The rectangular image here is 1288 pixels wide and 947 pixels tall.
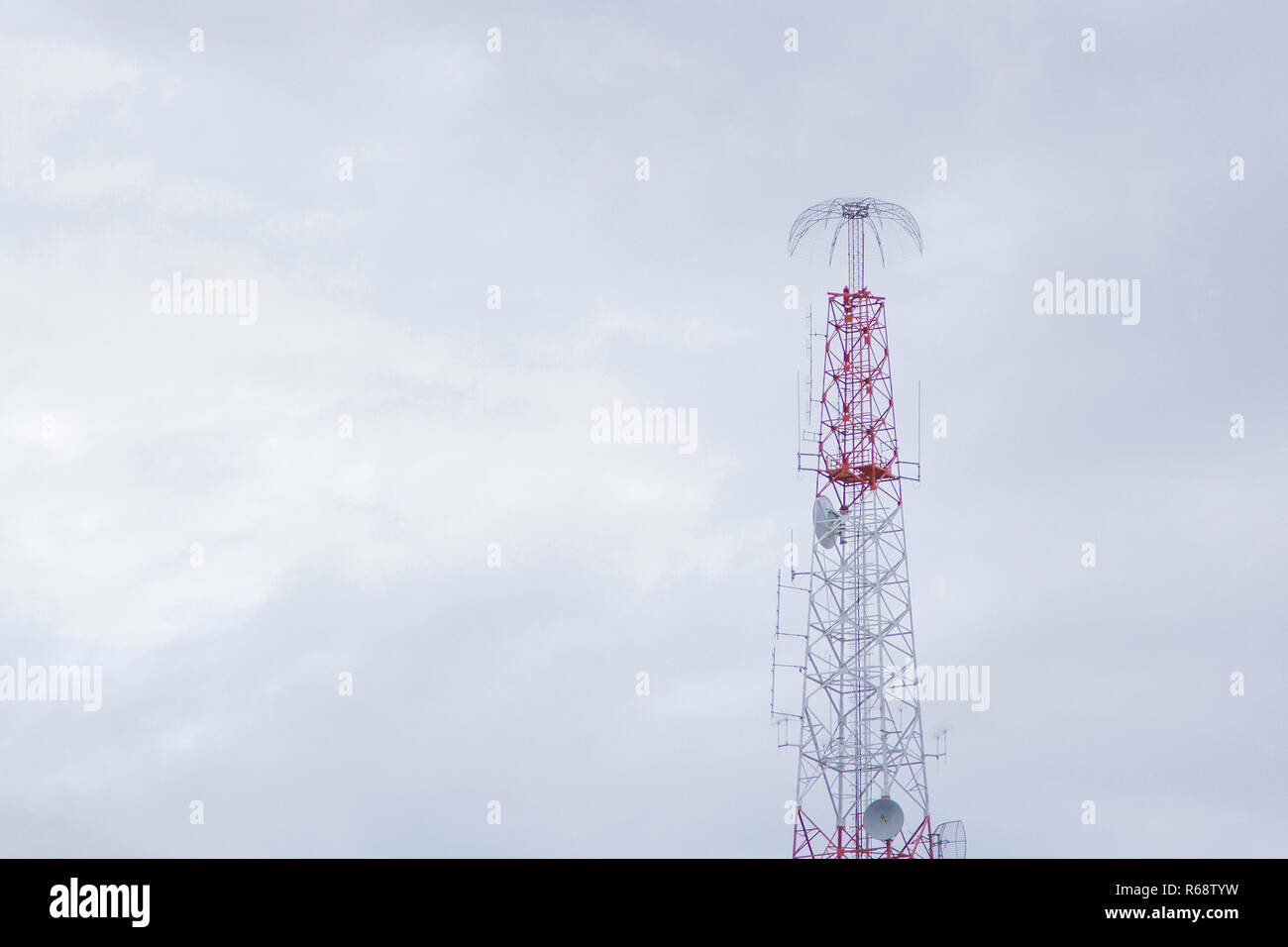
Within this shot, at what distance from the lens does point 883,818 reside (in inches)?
2889

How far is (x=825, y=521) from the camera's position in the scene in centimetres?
7825

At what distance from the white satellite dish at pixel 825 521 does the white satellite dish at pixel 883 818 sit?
11413 millimetres

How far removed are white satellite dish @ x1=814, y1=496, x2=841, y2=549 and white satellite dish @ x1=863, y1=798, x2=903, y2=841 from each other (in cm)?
1141

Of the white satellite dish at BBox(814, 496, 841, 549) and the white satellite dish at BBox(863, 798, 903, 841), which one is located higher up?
the white satellite dish at BBox(814, 496, 841, 549)

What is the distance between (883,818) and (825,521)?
13.0 m

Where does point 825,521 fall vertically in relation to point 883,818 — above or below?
above

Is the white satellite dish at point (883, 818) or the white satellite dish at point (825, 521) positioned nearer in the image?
the white satellite dish at point (883, 818)

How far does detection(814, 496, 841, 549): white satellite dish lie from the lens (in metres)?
78.0

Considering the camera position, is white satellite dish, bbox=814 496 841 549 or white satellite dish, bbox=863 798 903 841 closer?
white satellite dish, bbox=863 798 903 841

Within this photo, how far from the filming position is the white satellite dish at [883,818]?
240 feet

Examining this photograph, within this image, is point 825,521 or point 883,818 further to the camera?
point 825,521
